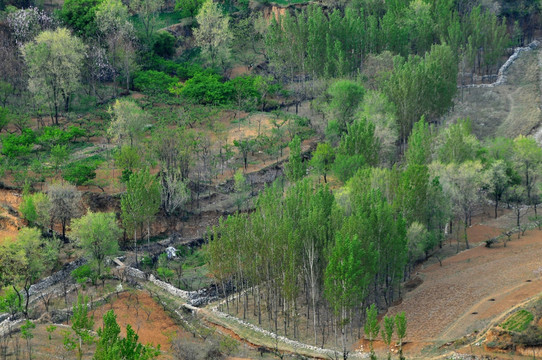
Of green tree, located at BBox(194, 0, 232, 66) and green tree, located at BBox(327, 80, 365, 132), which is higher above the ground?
green tree, located at BBox(194, 0, 232, 66)

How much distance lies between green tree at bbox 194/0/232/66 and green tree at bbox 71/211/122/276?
139ft

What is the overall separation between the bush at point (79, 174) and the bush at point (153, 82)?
22.0m

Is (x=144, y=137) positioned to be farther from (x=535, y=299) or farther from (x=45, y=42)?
(x=535, y=299)

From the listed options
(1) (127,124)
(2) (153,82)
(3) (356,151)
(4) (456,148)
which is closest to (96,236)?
(1) (127,124)

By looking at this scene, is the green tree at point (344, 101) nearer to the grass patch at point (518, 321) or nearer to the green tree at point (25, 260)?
the green tree at point (25, 260)

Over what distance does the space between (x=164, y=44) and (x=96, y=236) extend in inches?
1843

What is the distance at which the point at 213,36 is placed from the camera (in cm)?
12094

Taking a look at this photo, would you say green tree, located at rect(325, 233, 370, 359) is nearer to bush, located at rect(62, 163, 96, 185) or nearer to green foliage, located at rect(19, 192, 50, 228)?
green foliage, located at rect(19, 192, 50, 228)

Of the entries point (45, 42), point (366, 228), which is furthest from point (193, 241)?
point (45, 42)

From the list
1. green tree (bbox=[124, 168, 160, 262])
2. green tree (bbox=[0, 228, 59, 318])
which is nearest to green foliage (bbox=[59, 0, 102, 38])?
green tree (bbox=[124, 168, 160, 262])

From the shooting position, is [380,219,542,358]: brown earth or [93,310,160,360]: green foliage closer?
[93,310,160,360]: green foliage

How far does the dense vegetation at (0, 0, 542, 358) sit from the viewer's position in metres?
74.4

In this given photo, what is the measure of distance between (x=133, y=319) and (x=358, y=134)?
28.3 metres

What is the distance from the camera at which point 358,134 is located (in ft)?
300
